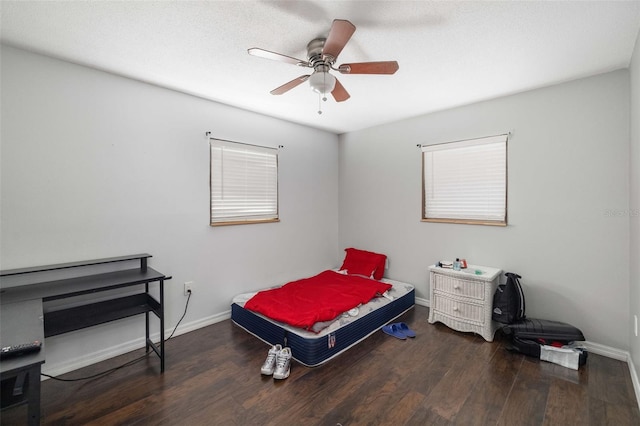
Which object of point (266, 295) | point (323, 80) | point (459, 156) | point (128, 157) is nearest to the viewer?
point (323, 80)

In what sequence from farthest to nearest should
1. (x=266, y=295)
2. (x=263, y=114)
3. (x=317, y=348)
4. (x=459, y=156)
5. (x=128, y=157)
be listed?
1. (x=263, y=114)
2. (x=459, y=156)
3. (x=266, y=295)
4. (x=128, y=157)
5. (x=317, y=348)

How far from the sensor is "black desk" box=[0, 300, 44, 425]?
41.8 inches

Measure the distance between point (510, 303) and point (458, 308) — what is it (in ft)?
1.49

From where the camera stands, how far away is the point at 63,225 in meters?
2.17

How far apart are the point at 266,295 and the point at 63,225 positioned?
6.02ft

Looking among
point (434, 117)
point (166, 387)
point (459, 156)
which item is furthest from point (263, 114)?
point (166, 387)

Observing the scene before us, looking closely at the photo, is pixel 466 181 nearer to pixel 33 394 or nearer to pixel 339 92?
pixel 339 92

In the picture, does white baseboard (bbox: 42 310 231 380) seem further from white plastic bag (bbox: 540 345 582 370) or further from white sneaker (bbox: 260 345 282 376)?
white plastic bag (bbox: 540 345 582 370)

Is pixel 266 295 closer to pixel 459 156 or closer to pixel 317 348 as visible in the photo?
pixel 317 348

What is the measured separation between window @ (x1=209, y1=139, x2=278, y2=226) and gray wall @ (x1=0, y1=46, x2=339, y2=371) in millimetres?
108

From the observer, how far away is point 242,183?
3.32 metres

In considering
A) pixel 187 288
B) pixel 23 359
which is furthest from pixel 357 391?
pixel 187 288

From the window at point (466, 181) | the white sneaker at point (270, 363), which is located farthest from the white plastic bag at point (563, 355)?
the white sneaker at point (270, 363)

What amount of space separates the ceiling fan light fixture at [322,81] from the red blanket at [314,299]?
1842 millimetres
